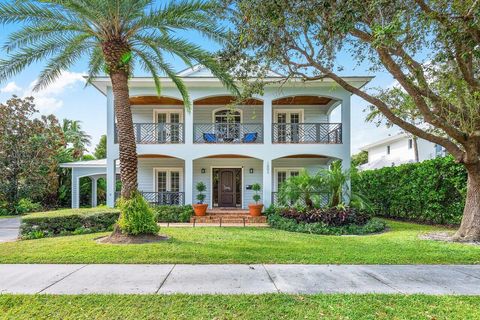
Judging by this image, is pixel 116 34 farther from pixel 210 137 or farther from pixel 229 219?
pixel 229 219

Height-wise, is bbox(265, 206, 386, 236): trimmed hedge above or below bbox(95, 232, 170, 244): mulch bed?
below

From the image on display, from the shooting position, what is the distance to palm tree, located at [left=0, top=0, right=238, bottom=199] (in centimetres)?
890

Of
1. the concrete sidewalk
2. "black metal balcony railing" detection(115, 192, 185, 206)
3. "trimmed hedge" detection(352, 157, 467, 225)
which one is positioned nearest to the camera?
A: the concrete sidewalk

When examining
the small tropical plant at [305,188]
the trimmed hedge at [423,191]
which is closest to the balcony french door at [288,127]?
the small tropical plant at [305,188]

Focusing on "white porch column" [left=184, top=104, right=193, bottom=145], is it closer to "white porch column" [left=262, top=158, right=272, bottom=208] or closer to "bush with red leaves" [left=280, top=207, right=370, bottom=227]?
"white porch column" [left=262, top=158, right=272, bottom=208]

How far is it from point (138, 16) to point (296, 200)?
366 inches

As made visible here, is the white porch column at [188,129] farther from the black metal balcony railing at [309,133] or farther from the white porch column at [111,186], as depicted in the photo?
the black metal balcony railing at [309,133]

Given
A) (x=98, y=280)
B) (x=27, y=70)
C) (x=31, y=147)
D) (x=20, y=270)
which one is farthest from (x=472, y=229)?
(x=31, y=147)

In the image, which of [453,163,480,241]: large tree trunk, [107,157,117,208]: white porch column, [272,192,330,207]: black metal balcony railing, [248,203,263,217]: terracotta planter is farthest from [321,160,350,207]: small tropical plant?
[107,157,117,208]: white porch column

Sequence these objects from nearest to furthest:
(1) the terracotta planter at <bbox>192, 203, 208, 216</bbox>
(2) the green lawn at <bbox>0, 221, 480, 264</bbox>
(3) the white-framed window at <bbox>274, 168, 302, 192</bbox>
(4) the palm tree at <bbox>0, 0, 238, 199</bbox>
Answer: (2) the green lawn at <bbox>0, 221, 480, 264</bbox>, (4) the palm tree at <bbox>0, 0, 238, 199</bbox>, (1) the terracotta planter at <bbox>192, 203, 208, 216</bbox>, (3) the white-framed window at <bbox>274, 168, 302, 192</bbox>

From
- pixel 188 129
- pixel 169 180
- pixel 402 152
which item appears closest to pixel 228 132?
pixel 188 129

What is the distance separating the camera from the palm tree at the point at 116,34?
890 cm

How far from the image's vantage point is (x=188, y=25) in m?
9.92

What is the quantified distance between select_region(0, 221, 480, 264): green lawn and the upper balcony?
7070 millimetres
